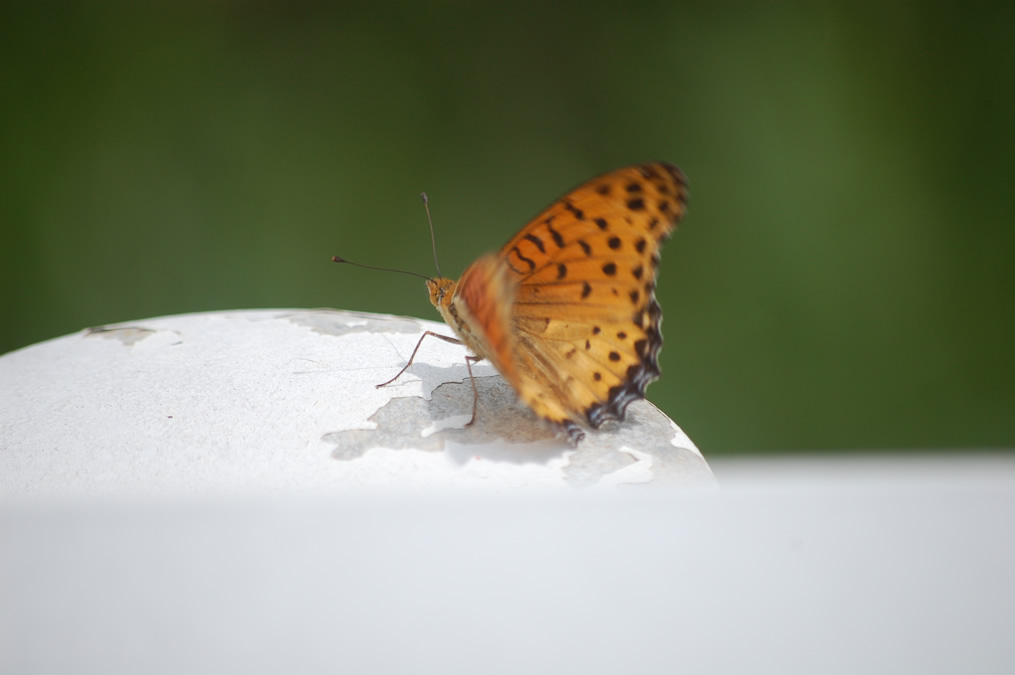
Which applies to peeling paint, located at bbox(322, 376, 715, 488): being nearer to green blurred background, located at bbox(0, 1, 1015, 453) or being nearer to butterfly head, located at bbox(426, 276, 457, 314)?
butterfly head, located at bbox(426, 276, 457, 314)

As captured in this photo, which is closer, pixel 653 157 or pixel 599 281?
pixel 599 281

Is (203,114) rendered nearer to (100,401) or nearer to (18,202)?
(18,202)

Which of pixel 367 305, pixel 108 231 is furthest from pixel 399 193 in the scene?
pixel 108 231

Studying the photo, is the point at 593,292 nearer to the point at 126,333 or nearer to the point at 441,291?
the point at 441,291

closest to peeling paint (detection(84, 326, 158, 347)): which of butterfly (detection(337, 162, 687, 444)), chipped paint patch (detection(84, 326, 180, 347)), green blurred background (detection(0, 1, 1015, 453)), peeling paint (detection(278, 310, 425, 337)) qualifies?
chipped paint patch (detection(84, 326, 180, 347))

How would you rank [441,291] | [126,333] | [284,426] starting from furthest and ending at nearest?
1. [126,333]
2. [441,291]
3. [284,426]

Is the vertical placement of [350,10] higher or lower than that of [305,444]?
higher

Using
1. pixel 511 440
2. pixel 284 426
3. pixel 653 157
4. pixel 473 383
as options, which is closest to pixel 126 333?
pixel 284 426
